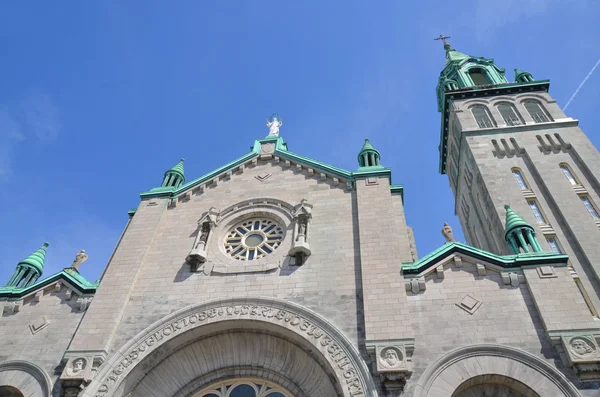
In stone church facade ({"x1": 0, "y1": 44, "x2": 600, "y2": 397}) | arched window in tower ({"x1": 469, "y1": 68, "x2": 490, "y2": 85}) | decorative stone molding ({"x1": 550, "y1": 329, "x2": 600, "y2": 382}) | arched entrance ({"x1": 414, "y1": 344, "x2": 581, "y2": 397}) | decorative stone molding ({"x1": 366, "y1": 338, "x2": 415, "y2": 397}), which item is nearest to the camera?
decorative stone molding ({"x1": 550, "y1": 329, "x2": 600, "y2": 382})

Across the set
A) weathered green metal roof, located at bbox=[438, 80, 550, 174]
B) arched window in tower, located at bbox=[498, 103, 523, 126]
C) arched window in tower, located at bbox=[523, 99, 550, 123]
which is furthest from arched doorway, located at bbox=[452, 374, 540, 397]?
weathered green metal roof, located at bbox=[438, 80, 550, 174]

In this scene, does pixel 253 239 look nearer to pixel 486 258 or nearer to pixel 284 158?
pixel 284 158

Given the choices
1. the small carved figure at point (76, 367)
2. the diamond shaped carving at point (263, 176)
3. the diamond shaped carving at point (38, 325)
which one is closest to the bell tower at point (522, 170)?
the diamond shaped carving at point (263, 176)

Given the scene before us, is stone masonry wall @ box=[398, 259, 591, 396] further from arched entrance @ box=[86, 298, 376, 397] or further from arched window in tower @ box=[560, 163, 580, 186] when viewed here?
arched window in tower @ box=[560, 163, 580, 186]

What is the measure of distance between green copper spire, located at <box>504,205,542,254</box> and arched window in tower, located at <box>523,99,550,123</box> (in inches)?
675

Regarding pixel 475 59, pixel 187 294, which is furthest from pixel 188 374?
pixel 475 59

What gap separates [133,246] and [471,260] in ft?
40.6

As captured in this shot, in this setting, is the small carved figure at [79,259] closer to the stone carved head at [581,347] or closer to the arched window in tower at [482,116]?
the stone carved head at [581,347]

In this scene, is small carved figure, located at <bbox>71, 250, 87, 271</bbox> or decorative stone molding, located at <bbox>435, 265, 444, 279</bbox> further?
small carved figure, located at <bbox>71, 250, 87, 271</bbox>

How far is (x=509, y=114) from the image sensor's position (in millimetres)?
31219

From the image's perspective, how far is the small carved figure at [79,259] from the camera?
1852 cm

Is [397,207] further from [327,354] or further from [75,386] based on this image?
[75,386]

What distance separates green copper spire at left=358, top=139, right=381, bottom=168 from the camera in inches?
755

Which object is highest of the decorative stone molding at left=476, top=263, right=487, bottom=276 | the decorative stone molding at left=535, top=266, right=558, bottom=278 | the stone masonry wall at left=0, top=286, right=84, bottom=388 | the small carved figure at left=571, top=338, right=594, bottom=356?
the decorative stone molding at left=476, top=263, right=487, bottom=276
